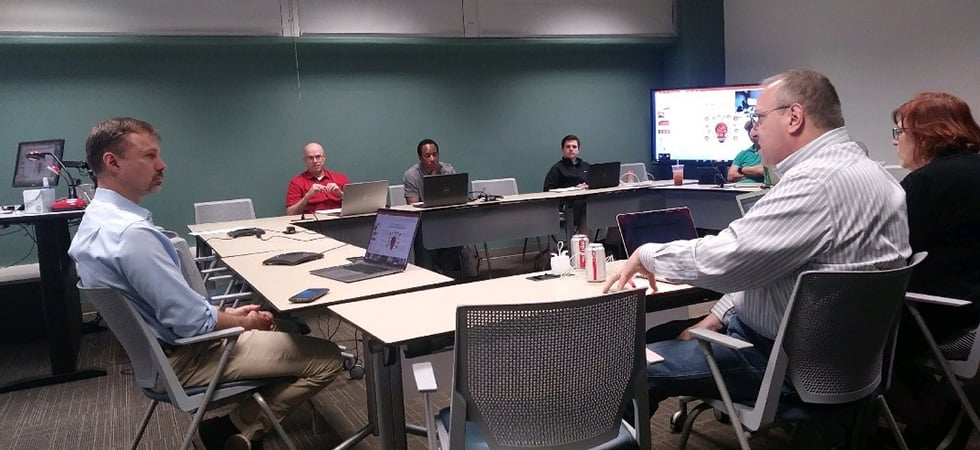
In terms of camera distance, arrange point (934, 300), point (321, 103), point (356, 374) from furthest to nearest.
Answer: point (321, 103)
point (356, 374)
point (934, 300)

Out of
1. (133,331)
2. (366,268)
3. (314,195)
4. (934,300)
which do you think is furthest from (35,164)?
(934,300)

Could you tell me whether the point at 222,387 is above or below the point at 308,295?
below

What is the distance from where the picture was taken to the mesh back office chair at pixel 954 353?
2.24 metres

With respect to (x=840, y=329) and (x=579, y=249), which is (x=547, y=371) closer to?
(x=840, y=329)

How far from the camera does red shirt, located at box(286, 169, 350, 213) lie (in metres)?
5.95

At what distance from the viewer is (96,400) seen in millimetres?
3781

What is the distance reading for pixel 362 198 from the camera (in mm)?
5227

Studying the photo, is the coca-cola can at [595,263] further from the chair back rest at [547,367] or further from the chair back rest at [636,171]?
the chair back rest at [636,171]

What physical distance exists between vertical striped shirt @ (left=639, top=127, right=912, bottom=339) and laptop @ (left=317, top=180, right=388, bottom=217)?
3507 mm

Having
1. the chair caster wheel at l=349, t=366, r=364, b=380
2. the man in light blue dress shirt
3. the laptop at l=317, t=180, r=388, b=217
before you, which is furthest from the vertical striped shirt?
the laptop at l=317, t=180, r=388, b=217

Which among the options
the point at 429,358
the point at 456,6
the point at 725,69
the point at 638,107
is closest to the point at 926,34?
the point at 725,69

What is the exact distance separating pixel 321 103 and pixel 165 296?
4.78 meters

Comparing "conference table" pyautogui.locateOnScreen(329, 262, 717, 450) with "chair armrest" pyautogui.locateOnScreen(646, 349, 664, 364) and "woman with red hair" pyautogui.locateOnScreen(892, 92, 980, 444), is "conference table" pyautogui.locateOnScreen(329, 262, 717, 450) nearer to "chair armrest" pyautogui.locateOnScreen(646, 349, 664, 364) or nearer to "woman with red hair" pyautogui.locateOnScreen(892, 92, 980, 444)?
"chair armrest" pyautogui.locateOnScreen(646, 349, 664, 364)

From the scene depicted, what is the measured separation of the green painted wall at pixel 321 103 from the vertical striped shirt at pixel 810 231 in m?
5.38
